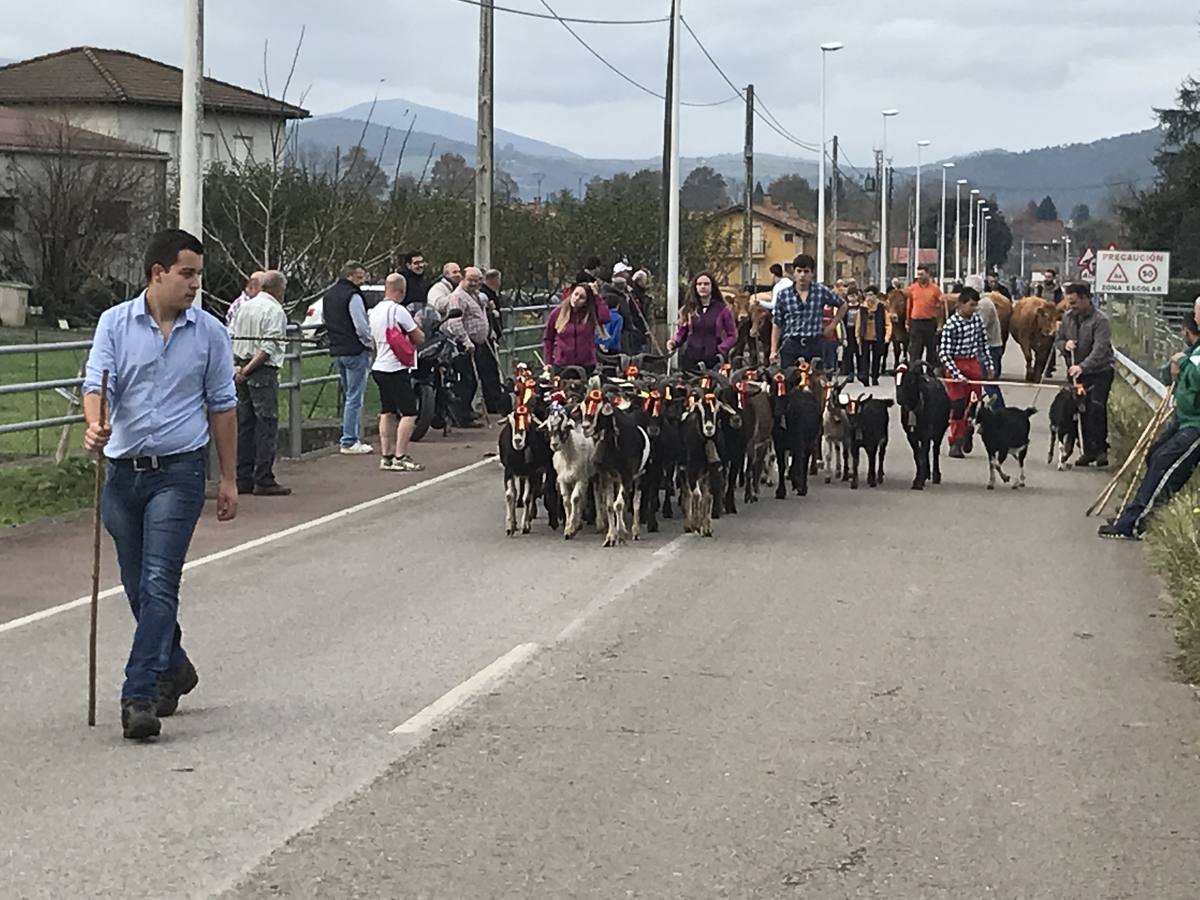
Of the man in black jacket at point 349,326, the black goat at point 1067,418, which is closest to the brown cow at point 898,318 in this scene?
the black goat at point 1067,418

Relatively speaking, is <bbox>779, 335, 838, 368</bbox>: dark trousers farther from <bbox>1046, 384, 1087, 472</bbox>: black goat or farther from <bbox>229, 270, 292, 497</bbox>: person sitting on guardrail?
<bbox>229, 270, 292, 497</bbox>: person sitting on guardrail

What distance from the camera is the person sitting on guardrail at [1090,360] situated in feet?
71.8

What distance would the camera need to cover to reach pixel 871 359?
36.5 meters

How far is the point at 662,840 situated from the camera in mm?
7000

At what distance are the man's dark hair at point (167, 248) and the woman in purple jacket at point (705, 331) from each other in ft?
36.0

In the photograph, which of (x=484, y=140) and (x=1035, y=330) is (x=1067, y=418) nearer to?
(x=484, y=140)

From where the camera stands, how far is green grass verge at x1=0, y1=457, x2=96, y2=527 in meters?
17.1

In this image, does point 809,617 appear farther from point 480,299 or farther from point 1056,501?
point 480,299

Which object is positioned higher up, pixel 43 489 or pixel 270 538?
pixel 43 489

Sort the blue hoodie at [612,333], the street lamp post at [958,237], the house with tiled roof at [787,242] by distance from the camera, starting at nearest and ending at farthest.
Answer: the blue hoodie at [612,333]
the street lamp post at [958,237]
the house with tiled roof at [787,242]

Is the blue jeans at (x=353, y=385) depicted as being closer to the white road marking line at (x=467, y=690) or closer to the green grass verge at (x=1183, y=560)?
the green grass verge at (x=1183, y=560)

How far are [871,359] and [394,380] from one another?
17.9 m

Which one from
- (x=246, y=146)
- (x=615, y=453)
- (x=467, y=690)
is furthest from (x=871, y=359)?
(x=467, y=690)

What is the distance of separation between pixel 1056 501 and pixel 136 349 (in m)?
12.4
